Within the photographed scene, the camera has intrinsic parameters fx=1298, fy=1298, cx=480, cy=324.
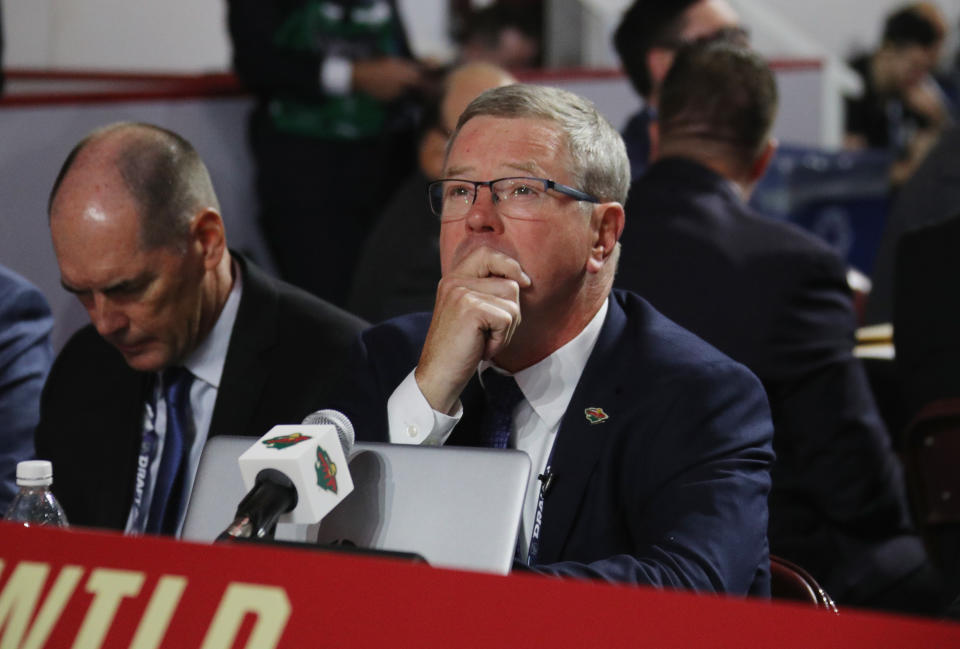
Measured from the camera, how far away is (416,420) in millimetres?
1759

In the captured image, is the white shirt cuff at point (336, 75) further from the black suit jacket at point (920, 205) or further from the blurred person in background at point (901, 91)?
→ the blurred person in background at point (901, 91)

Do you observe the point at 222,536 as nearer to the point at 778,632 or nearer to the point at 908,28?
the point at 778,632

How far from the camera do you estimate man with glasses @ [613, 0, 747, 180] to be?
13.2ft

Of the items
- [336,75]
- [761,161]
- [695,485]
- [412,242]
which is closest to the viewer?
[695,485]

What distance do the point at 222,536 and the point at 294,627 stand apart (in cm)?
20

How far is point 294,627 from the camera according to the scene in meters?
1.06

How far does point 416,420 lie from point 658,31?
2.68 meters

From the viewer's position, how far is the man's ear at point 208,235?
7.81ft

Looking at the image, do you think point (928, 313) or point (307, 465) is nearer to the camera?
point (307, 465)

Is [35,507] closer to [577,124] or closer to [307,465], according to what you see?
[307,465]

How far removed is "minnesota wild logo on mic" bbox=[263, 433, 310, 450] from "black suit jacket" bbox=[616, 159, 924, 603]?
1.44 meters

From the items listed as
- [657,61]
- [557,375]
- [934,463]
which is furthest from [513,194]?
[657,61]

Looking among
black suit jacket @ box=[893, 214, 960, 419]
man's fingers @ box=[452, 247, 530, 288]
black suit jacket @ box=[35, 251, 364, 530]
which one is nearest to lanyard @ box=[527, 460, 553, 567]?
man's fingers @ box=[452, 247, 530, 288]

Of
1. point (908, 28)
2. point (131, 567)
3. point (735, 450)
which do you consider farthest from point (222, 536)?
point (908, 28)
